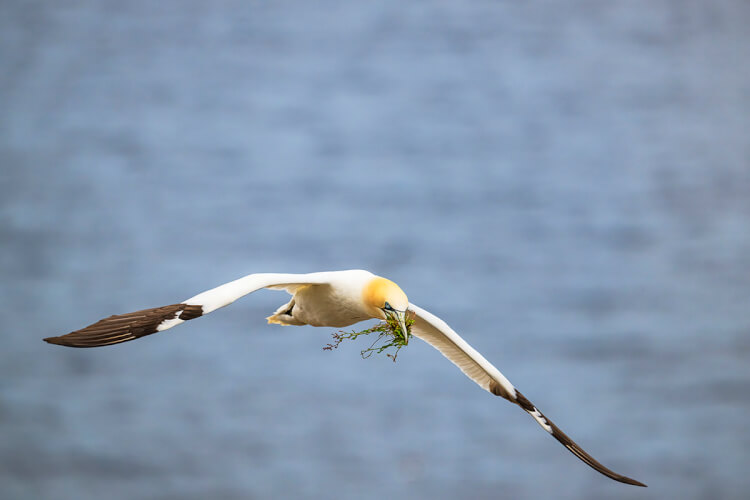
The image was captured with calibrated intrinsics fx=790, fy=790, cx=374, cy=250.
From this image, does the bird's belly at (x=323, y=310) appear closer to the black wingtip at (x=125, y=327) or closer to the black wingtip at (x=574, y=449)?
Result: the black wingtip at (x=125, y=327)

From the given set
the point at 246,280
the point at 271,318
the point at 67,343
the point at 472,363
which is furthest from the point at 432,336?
the point at 67,343

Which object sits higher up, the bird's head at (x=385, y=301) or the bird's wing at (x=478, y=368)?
the bird's wing at (x=478, y=368)

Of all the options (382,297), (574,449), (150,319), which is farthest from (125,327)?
(574,449)

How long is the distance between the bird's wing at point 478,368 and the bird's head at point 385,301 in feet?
2.11

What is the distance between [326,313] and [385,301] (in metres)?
0.68

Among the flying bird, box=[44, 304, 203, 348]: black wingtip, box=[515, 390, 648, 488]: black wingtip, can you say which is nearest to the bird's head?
the flying bird

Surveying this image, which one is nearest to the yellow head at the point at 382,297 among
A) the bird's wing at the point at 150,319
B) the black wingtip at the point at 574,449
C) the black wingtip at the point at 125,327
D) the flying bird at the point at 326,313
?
the flying bird at the point at 326,313

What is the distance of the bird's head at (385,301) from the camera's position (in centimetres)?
427

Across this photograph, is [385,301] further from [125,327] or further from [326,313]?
[125,327]

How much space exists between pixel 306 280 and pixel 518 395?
6.73 ft

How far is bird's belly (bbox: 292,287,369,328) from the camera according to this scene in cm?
471

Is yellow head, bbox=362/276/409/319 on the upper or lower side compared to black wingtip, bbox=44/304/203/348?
upper

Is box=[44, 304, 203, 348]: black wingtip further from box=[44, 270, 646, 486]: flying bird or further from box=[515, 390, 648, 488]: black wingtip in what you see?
box=[515, 390, 648, 488]: black wingtip

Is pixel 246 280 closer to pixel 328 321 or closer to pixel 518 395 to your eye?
pixel 328 321
